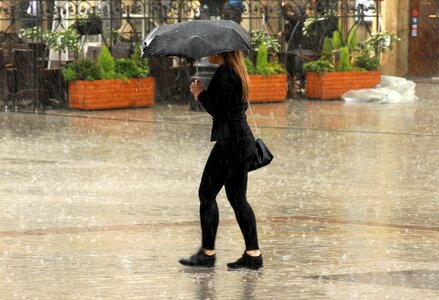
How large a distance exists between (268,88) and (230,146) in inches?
618

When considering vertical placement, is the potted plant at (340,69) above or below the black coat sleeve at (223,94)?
below

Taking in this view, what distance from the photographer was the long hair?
8.64m

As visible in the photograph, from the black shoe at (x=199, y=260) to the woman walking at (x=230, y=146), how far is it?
0.16 m

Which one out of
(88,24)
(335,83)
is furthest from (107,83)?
(335,83)

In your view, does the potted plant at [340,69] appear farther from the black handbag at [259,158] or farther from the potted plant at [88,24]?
the black handbag at [259,158]

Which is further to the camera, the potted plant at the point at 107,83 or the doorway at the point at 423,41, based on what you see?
the doorway at the point at 423,41

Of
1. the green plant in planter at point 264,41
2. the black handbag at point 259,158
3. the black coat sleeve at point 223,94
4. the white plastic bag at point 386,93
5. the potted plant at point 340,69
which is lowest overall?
the white plastic bag at point 386,93

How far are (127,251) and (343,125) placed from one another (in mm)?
11032

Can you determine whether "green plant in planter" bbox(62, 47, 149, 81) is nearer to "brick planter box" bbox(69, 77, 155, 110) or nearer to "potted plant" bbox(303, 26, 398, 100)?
"brick planter box" bbox(69, 77, 155, 110)

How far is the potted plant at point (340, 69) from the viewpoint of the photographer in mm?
25172

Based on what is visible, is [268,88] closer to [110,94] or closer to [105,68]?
[110,94]

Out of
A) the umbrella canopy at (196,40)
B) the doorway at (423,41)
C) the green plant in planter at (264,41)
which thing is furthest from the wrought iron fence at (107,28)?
Result: the umbrella canopy at (196,40)

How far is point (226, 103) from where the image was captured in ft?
28.4

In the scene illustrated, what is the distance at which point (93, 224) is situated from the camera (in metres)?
10.6
